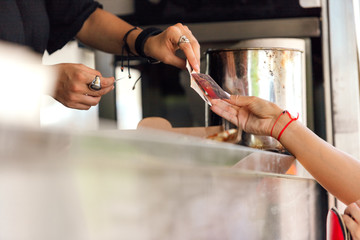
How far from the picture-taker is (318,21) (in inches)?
91.3

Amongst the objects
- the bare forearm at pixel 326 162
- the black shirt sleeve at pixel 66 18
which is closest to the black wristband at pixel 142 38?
the black shirt sleeve at pixel 66 18

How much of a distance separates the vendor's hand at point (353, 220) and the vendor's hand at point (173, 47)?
57cm

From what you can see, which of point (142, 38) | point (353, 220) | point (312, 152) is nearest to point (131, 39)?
point (142, 38)

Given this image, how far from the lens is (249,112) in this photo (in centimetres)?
136

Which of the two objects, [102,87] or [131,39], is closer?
[102,87]

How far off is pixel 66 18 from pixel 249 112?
29.3 inches

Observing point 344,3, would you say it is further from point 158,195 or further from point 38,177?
point 38,177

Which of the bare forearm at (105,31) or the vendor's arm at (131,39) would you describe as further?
the bare forearm at (105,31)

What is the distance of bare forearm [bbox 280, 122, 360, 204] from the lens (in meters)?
1.26

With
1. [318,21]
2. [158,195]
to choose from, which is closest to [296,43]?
[318,21]

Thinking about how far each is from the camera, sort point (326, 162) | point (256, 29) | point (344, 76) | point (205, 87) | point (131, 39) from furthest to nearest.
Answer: point (256, 29) → point (344, 76) → point (131, 39) → point (326, 162) → point (205, 87)

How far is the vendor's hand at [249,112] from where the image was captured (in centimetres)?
132

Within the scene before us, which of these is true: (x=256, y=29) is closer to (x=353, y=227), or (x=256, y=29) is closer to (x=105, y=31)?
(x=105, y=31)

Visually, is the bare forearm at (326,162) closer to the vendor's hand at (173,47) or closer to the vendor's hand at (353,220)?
the vendor's hand at (353,220)
